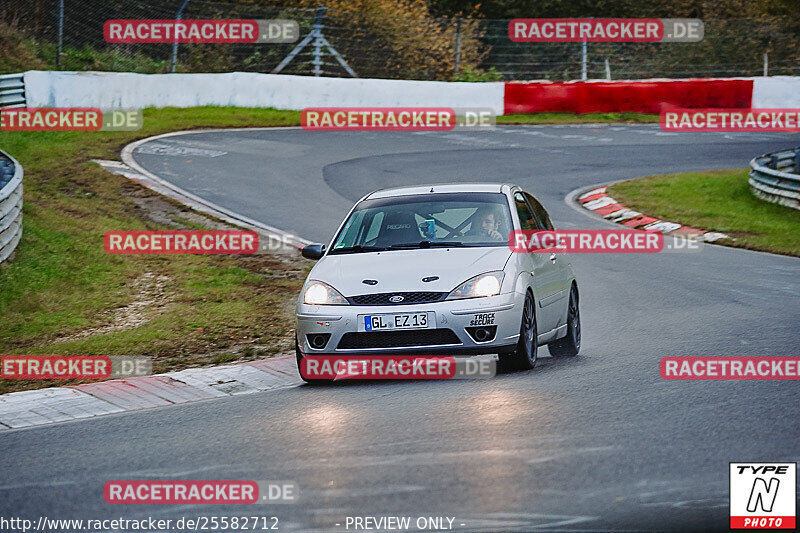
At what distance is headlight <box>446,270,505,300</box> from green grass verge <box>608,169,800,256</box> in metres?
9.06

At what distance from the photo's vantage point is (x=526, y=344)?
895cm

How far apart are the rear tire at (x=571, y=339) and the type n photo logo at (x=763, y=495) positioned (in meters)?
4.33

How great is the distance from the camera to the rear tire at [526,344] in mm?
8867

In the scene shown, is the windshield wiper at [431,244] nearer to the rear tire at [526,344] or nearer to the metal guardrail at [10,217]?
the rear tire at [526,344]

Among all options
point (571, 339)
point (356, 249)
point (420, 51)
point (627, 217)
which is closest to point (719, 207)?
point (627, 217)

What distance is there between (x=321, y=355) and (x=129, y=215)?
9.19m

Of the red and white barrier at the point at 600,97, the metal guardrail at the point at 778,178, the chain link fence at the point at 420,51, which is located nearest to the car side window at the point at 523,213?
the metal guardrail at the point at 778,178

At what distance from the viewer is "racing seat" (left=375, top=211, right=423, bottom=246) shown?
970cm

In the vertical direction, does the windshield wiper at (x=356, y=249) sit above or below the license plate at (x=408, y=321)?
above

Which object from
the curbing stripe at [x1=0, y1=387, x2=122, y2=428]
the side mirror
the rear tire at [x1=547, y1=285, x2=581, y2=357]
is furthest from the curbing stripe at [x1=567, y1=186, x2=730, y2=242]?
the curbing stripe at [x1=0, y1=387, x2=122, y2=428]

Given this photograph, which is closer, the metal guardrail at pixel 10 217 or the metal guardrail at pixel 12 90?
the metal guardrail at pixel 10 217

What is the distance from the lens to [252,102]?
31484mm

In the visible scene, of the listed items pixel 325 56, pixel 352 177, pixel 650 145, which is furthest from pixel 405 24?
pixel 352 177

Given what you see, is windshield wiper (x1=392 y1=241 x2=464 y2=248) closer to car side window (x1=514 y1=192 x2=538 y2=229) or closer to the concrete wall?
car side window (x1=514 y1=192 x2=538 y2=229)
